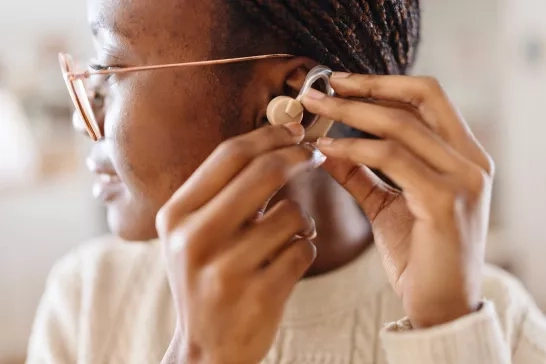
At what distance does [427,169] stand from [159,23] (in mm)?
367

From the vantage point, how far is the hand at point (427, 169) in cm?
68

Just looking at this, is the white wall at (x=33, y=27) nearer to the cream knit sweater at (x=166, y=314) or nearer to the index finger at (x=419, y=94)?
the cream knit sweater at (x=166, y=314)

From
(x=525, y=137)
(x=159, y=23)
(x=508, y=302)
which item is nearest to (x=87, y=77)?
(x=159, y=23)

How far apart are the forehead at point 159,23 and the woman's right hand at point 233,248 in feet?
0.55

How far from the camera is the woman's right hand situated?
2.16 feet

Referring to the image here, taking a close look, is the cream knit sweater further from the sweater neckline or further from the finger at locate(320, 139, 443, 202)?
the finger at locate(320, 139, 443, 202)

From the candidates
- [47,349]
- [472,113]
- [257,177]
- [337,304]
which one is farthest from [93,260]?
[472,113]

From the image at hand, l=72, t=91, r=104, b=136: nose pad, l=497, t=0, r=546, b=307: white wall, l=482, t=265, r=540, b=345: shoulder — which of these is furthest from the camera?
l=497, t=0, r=546, b=307: white wall

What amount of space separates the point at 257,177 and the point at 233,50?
0.66 ft

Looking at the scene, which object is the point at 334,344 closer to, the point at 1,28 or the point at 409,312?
the point at 409,312

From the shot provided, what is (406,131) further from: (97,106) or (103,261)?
(103,261)

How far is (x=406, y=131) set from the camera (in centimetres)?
68

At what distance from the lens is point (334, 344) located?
0.97 metres

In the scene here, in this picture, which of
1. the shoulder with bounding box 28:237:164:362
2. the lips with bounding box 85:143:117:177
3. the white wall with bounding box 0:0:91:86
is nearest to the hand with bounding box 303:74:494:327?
the lips with bounding box 85:143:117:177
